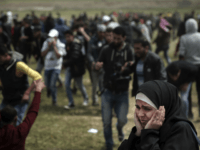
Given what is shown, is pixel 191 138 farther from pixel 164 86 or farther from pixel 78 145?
pixel 78 145

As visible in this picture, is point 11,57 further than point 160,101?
Yes

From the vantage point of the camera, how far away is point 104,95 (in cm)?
427

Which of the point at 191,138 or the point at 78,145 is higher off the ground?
the point at 191,138

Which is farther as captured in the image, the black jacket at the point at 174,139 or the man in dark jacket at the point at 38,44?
the man in dark jacket at the point at 38,44

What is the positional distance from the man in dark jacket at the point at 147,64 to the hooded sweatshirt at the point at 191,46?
6.08 ft

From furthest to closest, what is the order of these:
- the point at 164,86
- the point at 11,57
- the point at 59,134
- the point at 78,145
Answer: the point at 59,134, the point at 78,145, the point at 11,57, the point at 164,86

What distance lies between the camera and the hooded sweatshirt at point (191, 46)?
570 centimetres

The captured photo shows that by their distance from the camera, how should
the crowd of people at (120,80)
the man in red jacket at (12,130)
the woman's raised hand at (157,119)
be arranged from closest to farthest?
1. the woman's raised hand at (157,119)
2. the crowd of people at (120,80)
3. the man in red jacket at (12,130)

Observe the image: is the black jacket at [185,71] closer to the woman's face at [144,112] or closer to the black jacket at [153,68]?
the black jacket at [153,68]

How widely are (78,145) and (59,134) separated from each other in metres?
0.66

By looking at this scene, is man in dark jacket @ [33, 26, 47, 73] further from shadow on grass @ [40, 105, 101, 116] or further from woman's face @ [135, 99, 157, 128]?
woman's face @ [135, 99, 157, 128]

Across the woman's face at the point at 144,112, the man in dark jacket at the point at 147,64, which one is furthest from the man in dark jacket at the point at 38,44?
the woman's face at the point at 144,112

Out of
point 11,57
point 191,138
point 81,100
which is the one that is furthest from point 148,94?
point 81,100

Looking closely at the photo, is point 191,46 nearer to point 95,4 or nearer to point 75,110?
point 75,110
